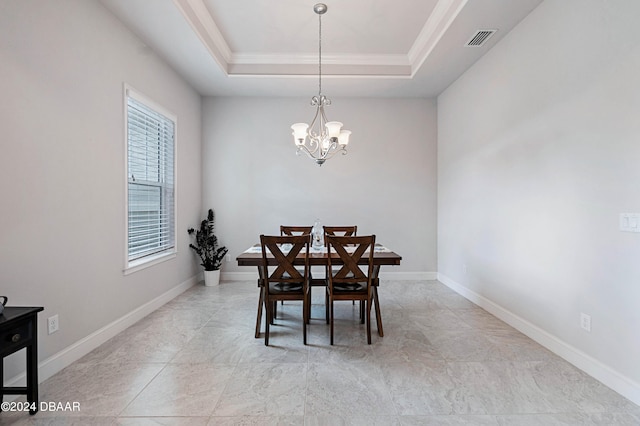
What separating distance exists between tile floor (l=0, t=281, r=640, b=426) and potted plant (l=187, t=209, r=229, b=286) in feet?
4.75

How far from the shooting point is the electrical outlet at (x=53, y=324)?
222cm

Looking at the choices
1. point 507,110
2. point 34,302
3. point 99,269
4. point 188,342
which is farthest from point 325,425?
point 507,110

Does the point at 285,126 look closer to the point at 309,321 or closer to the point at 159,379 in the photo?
the point at 309,321

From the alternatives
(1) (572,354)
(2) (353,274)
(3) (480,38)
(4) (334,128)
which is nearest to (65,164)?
(4) (334,128)

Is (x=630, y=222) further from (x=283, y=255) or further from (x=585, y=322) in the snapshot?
(x=283, y=255)

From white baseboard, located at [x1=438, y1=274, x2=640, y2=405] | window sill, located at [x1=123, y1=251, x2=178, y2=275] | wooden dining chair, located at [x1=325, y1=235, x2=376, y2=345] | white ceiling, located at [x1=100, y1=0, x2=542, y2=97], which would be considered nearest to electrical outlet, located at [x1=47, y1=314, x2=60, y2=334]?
window sill, located at [x1=123, y1=251, x2=178, y2=275]

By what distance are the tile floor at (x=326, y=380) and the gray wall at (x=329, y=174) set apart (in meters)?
2.03

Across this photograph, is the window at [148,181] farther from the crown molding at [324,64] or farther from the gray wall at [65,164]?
the crown molding at [324,64]

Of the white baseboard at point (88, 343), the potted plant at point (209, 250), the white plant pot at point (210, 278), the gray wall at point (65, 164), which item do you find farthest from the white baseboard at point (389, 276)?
the gray wall at point (65, 164)

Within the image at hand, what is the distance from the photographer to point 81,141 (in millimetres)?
2520

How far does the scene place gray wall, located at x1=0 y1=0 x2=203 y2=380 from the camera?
197 cm

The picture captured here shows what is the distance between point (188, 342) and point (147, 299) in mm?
1051

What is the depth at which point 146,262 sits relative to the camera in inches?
136

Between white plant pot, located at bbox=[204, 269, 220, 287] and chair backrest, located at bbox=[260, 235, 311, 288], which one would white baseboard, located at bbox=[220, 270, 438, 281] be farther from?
chair backrest, located at bbox=[260, 235, 311, 288]
